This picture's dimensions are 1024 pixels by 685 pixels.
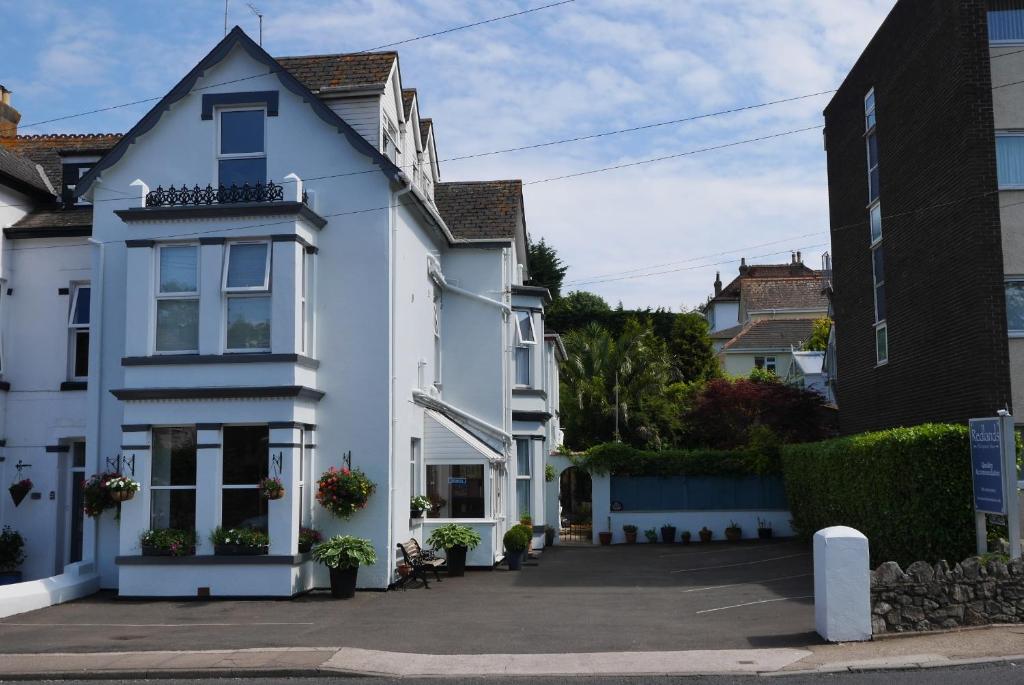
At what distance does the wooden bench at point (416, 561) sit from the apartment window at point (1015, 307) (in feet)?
38.7

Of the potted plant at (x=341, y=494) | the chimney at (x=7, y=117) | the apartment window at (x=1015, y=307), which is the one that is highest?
the chimney at (x=7, y=117)

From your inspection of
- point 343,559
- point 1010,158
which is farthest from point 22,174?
point 1010,158

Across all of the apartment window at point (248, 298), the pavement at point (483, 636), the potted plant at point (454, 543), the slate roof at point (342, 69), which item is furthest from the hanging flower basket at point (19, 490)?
the slate roof at point (342, 69)

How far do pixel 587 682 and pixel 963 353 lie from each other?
11215mm

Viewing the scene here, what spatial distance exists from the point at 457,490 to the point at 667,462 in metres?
9.94

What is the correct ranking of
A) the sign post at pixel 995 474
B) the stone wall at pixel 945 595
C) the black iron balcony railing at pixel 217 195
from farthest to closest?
the black iron balcony railing at pixel 217 195, the sign post at pixel 995 474, the stone wall at pixel 945 595

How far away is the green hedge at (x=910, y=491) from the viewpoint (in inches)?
639

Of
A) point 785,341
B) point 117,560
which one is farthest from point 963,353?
point 785,341

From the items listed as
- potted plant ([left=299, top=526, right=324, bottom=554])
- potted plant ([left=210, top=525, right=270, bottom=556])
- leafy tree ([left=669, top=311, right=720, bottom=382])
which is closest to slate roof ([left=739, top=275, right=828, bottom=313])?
leafy tree ([left=669, top=311, right=720, bottom=382])

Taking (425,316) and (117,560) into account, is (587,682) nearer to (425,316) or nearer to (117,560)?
(117,560)

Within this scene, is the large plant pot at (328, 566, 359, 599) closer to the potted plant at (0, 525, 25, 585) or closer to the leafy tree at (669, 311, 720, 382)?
the potted plant at (0, 525, 25, 585)

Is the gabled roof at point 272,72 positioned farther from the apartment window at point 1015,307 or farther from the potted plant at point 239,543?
the apartment window at point 1015,307

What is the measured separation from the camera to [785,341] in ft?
Result: 204

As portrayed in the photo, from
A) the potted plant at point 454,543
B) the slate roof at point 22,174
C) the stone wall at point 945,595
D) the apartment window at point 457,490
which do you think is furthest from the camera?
the apartment window at point 457,490
